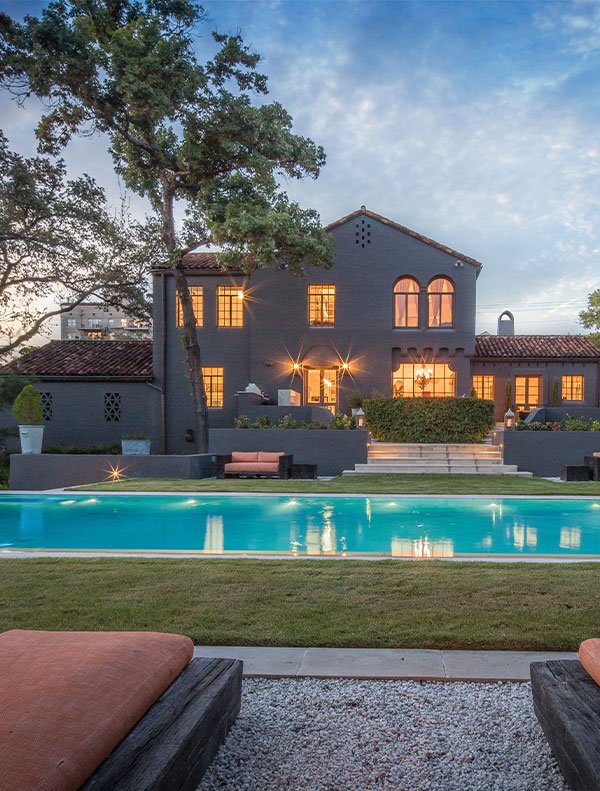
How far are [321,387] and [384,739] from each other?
20169 mm

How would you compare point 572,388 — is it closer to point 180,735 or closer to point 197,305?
point 197,305

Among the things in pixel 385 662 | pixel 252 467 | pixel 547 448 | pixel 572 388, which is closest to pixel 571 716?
pixel 385 662

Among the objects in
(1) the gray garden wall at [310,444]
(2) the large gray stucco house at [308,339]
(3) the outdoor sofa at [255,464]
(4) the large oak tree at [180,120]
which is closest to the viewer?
(3) the outdoor sofa at [255,464]

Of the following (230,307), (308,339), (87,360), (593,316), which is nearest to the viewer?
(593,316)

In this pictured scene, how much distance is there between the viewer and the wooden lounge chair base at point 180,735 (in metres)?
1.78

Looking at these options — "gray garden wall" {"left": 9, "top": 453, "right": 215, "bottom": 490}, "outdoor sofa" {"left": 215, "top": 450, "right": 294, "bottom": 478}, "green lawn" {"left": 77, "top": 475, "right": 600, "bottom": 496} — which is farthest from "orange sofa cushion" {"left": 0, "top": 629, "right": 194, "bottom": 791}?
"gray garden wall" {"left": 9, "top": 453, "right": 215, "bottom": 490}

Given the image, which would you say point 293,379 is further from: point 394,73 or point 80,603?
point 80,603

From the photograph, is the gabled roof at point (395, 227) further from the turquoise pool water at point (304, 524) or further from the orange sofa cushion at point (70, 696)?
the orange sofa cushion at point (70, 696)

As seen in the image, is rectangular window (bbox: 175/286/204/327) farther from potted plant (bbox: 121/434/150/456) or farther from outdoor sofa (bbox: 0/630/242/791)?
outdoor sofa (bbox: 0/630/242/791)

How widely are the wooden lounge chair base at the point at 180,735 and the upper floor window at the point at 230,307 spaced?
2074 cm

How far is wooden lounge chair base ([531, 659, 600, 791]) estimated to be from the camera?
1.98 meters

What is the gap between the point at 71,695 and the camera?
1857 mm

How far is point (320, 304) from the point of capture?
22.9 m

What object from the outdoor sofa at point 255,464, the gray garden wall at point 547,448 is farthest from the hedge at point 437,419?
the outdoor sofa at point 255,464
